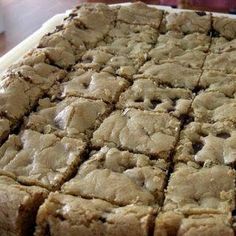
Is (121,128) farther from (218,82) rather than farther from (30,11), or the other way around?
(30,11)

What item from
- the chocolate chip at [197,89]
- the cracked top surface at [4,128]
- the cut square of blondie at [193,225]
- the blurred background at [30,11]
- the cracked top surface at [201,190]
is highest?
the cracked top surface at [4,128]

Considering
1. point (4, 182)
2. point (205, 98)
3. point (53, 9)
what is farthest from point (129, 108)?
point (53, 9)

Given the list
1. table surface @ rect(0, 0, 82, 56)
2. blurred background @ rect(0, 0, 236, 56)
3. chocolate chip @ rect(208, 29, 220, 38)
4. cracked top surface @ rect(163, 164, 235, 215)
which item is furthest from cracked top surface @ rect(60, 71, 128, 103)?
table surface @ rect(0, 0, 82, 56)

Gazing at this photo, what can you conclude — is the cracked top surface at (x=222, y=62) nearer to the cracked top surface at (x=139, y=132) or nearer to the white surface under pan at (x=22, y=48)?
the cracked top surface at (x=139, y=132)

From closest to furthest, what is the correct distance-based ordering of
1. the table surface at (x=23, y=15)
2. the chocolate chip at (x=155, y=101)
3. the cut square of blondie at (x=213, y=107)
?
1. the cut square of blondie at (x=213, y=107)
2. the chocolate chip at (x=155, y=101)
3. the table surface at (x=23, y=15)

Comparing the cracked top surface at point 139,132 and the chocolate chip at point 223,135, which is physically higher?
the cracked top surface at point 139,132

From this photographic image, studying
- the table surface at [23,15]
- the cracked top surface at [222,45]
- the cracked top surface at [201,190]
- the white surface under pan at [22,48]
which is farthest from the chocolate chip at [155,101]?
the table surface at [23,15]
